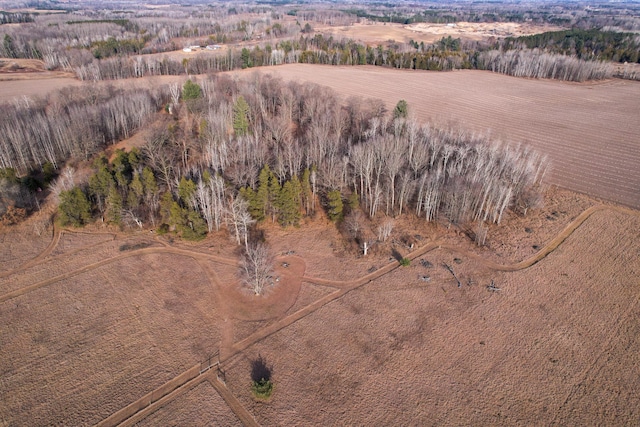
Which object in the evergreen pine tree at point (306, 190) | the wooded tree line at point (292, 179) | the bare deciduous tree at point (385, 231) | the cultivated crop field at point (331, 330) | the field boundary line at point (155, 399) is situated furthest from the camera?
the evergreen pine tree at point (306, 190)

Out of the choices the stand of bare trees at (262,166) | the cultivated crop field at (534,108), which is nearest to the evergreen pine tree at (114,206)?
the stand of bare trees at (262,166)

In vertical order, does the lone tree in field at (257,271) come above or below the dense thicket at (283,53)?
below

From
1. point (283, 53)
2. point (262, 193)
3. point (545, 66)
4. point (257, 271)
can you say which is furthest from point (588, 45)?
point (257, 271)

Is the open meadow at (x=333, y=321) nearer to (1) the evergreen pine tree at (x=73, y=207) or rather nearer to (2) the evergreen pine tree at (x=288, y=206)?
(1) the evergreen pine tree at (x=73, y=207)

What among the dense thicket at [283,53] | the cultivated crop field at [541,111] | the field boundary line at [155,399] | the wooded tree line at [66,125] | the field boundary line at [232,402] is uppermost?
the dense thicket at [283,53]

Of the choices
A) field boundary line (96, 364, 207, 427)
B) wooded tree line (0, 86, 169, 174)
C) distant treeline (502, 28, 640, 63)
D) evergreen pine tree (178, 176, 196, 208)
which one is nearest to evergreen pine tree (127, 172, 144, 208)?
evergreen pine tree (178, 176, 196, 208)

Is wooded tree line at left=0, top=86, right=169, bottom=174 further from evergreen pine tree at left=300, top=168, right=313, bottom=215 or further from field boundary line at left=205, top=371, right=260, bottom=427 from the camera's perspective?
field boundary line at left=205, top=371, right=260, bottom=427

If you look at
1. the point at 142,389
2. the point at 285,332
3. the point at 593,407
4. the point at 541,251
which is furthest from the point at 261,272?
the point at 541,251
